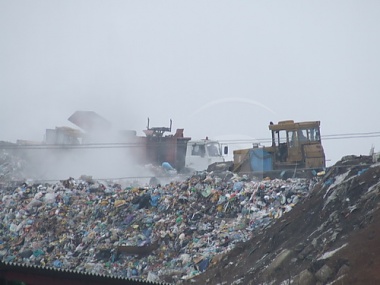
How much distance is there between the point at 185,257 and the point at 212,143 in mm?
15226

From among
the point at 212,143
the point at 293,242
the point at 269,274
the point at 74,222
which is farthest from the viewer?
the point at 212,143

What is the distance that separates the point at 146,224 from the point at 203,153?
41.2ft

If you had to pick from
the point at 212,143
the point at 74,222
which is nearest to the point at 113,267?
the point at 74,222

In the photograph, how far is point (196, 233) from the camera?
67.7 feet

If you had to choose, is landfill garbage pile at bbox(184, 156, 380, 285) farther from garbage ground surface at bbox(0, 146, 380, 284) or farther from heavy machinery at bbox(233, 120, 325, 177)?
heavy machinery at bbox(233, 120, 325, 177)

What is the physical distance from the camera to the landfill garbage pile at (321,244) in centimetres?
1406

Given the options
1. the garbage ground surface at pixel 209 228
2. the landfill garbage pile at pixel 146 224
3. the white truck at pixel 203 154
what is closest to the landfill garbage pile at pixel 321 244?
the garbage ground surface at pixel 209 228

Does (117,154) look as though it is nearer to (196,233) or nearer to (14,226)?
(14,226)

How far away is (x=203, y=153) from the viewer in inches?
1344

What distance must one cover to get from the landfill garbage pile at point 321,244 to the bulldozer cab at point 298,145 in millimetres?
5124

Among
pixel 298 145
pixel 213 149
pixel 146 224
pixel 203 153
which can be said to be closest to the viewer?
pixel 146 224

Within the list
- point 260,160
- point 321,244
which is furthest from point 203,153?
point 321,244

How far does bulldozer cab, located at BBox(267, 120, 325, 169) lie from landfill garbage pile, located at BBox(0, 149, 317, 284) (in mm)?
2063

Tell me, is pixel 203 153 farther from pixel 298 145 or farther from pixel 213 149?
pixel 298 145
